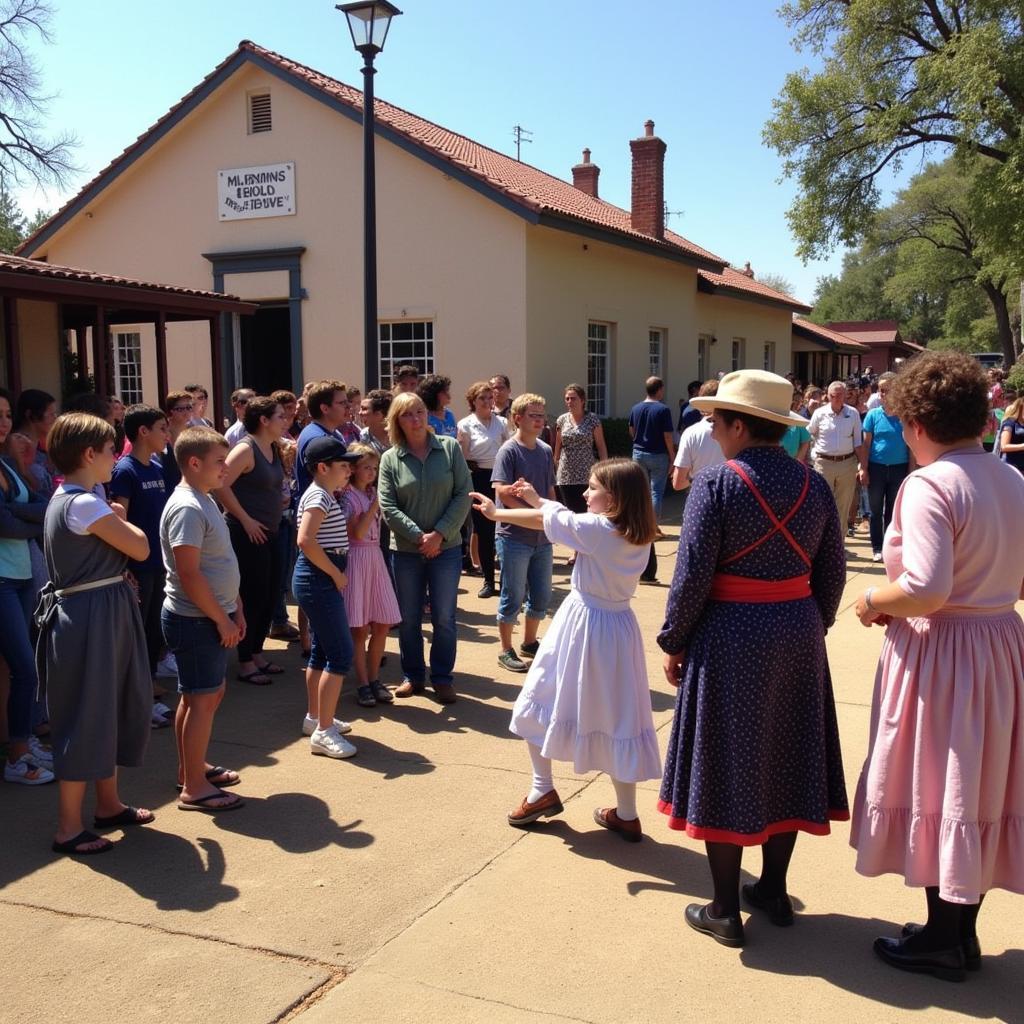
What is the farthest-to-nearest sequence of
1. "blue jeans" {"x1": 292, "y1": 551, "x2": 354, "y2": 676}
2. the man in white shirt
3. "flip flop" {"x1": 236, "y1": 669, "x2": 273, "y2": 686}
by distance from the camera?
1. the man in white shirt
2. "flip flop" {"x1": 236, "y1": 669, "x2": 273, "y2": 686}
3. "blue jeans" {"x1": 292, "y1": 551, "x2": 354, "y2": 676}

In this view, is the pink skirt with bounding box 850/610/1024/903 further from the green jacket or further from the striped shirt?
the green jacket

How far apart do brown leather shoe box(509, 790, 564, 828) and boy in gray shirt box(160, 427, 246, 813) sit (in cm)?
130

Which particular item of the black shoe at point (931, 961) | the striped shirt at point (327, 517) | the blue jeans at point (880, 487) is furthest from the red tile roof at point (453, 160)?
the black shoe at point (931, 961)

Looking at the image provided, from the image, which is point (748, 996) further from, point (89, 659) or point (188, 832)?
point (89, 659)

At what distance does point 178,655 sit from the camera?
14.6 feet

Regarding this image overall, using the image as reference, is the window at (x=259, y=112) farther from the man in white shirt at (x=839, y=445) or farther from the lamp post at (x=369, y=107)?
the man in white shirt at (x=839, y=445)

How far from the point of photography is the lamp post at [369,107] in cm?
939

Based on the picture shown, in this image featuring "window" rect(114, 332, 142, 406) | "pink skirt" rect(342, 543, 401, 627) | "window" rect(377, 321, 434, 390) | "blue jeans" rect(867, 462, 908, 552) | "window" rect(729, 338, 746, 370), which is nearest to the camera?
"pink skirt" rect(342, 543, 401, 627)

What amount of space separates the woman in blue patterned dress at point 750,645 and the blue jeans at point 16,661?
3.33m

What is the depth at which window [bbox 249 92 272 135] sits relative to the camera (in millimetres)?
16625

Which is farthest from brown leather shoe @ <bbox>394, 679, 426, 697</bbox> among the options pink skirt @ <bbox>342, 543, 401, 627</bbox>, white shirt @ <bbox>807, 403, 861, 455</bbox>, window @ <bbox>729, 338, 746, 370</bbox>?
window @ <bbox>729, 338, 746, 370</bbox>

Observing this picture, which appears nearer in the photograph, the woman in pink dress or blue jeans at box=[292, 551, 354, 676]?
Result: the woman in pink dress

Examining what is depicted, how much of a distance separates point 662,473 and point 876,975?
8088 mm

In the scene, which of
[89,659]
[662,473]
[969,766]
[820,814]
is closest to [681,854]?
[820,814]
